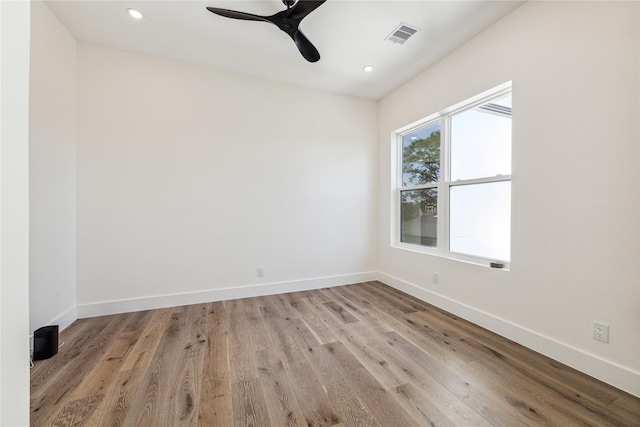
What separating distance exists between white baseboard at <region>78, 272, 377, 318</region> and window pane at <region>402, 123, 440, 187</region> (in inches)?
63.1

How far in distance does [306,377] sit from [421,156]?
111 inches

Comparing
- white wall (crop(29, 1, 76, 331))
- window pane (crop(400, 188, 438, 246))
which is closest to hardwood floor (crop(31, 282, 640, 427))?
white wall (crop(29, 1, 76, 331))

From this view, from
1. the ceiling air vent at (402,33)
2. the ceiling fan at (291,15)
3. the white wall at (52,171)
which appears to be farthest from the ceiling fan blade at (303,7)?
the white wall at (52,171)

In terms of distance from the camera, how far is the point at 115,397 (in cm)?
142

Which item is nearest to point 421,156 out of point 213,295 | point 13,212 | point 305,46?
point 305,46

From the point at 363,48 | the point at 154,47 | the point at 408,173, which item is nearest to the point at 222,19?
the point at 154,47

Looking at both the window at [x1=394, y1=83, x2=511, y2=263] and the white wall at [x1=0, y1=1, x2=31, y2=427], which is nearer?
the white wall at [x1=0, y1=1, x2=31, y2=427]

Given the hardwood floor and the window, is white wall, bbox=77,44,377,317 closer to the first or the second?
the hardwood floor

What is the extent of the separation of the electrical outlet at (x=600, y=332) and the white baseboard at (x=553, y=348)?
0.13 meters

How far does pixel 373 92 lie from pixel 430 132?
106 centimetres

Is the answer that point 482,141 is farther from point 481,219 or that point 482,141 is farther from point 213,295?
point 213,295

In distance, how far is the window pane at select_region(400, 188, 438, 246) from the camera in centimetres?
297

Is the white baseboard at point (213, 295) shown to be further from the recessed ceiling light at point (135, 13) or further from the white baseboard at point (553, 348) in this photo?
the recessed ceiling light at point (135, 13)

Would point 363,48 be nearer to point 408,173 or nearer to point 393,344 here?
point 408,173
